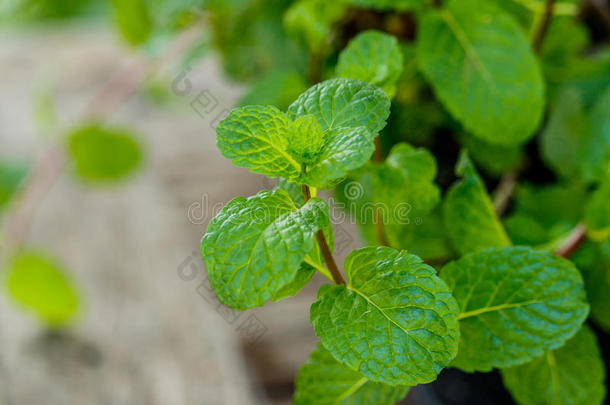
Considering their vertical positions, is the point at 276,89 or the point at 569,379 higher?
the point at 276,89

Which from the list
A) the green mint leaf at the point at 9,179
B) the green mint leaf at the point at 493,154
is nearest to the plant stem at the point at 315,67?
the green mint leaf at the point at 493,154

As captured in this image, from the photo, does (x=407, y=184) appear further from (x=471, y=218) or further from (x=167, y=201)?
(x=167, y=201)

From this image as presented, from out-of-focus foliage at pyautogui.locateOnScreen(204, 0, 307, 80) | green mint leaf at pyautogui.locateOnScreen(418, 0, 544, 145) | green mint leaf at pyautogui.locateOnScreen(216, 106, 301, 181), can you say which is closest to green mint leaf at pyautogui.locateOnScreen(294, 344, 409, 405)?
green mint leaf at pyautogui.locateOnScreen(216, 106, 301, 181)

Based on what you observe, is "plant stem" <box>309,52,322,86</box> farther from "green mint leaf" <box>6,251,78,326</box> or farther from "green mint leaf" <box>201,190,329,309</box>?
"green mint leaf" <box>6,251,78,326</box>

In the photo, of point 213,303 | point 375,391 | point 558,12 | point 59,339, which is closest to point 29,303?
point 59,339

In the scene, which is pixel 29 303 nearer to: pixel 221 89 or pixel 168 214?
pixel 168 214

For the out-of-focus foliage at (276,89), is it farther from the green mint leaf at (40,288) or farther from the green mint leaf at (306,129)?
the green mint leaf at (40,288)

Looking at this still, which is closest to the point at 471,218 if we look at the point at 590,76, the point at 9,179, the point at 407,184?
the point at 407,184
